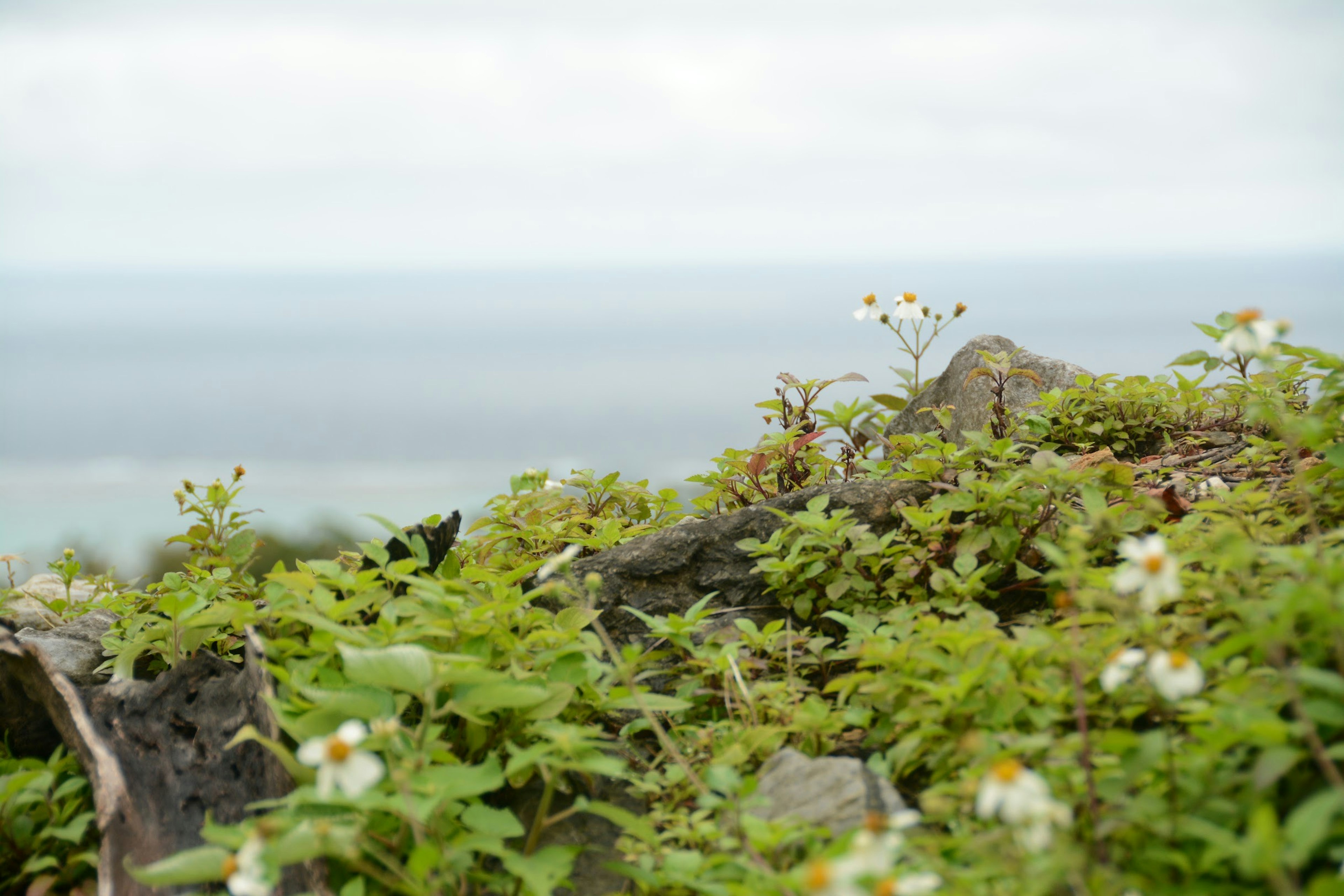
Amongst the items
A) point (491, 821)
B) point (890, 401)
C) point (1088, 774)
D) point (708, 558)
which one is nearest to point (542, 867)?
point (491, 821)

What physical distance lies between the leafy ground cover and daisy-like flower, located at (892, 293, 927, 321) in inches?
28.5

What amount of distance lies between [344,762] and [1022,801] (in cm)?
101

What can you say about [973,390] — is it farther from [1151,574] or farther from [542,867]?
[542,867]

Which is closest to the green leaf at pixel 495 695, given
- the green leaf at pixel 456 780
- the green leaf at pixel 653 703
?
the green leaf at pixel 456 780

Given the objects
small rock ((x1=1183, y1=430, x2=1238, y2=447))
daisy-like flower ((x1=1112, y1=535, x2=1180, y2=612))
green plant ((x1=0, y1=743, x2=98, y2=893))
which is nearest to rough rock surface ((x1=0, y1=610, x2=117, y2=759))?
green plant ((x1=0, y1=743, x2=98, y2=893))

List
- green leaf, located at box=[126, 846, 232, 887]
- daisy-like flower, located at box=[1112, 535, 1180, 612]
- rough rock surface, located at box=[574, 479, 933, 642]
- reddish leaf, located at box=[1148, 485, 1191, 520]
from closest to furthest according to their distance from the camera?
1. daisy-like flower, located at box=[1112, 535, 1180, 612]
2. green leaf, located at box=[126, 846, 232, 887]
3. reddish leaf, located at box=[1148, 485, 1191, 520]
4. rough rock surface, located at box=[574, 479, 933, 642]

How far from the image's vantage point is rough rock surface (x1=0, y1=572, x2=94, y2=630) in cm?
361

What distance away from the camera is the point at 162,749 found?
92.4 inches

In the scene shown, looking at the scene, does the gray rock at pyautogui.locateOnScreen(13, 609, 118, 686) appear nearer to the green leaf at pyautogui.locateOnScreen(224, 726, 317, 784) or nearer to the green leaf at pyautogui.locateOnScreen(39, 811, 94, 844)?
the green leaf at pyautogui.locateOnScreen(39, 811, 94, 844)

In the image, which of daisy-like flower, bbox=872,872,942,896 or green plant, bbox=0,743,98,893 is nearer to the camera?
daisy-like flower, bbox=872,872,942,896

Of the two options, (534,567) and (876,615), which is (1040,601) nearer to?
(876,615)

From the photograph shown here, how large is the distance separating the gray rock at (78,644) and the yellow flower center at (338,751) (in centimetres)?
195

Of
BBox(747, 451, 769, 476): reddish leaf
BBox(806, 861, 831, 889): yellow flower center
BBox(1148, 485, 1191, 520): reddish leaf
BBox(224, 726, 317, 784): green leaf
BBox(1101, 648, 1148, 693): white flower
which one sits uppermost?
BBox(747, 451, 769, 476): reddish leaf

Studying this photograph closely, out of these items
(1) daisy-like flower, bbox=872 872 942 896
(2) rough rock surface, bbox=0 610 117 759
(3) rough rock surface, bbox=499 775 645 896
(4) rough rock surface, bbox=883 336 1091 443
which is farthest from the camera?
Answer: (4) rough rock surface, bbox=883 336 1091 443
